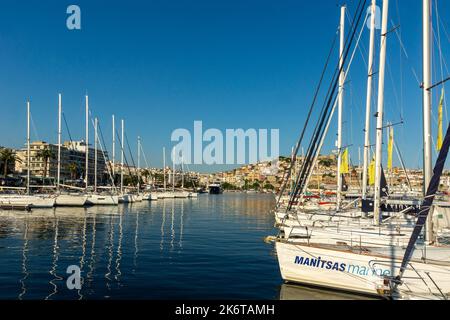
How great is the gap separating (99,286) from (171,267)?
13.9ft

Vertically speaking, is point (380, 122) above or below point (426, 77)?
below

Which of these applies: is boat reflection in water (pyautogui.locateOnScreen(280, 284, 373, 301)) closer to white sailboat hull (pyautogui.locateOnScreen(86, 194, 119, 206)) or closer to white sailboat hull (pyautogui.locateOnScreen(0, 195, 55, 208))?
white sailboat hull (pyautogui.locateOnScreen(0, 195, 55, 208))

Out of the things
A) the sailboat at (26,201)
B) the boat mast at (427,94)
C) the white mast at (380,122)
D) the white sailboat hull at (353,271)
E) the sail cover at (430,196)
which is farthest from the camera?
the sailboat at (26,201)

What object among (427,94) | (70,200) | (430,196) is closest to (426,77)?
(427,94)

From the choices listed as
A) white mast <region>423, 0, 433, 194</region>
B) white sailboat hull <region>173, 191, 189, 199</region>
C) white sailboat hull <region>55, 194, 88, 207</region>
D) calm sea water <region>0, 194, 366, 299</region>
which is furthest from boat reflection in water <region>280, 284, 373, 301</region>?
white sailboat hull <region>173, 191, 189, 199</region>

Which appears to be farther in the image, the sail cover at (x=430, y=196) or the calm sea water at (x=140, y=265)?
the calm sea water at (x=140, y=265)

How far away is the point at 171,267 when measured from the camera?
1827cm

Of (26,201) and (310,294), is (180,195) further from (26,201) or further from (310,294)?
(310,294)

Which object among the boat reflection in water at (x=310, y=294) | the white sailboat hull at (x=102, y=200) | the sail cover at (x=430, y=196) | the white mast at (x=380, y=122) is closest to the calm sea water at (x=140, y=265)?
the boat reflection in water at (x=310, y=294)

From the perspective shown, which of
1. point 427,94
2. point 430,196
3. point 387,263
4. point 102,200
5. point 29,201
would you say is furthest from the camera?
point 102,200

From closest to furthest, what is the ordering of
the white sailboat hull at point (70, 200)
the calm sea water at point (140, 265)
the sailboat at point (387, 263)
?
the sailboat at point (387, 263) < the calm sea water at point (140, 265) < the white sailboat hull at point (70, 200)

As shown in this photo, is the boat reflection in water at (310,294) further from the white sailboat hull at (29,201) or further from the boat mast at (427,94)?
the white sailboat hull at (29,201)
